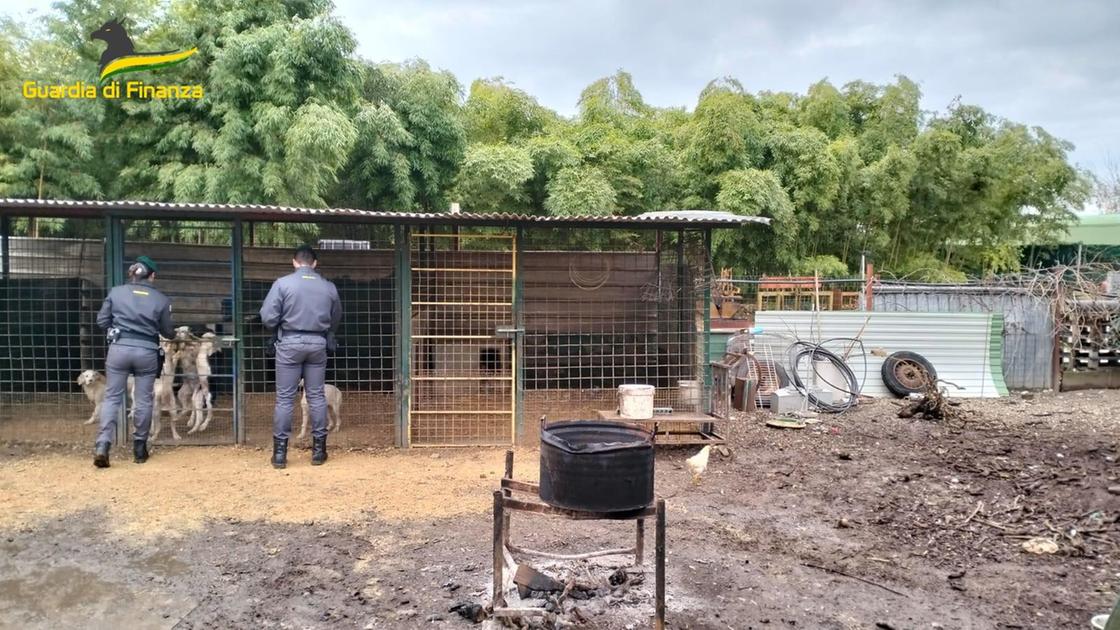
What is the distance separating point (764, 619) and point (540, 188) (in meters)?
13.1

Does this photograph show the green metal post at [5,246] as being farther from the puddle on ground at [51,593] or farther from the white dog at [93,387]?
the puddle on ground at [51,593]

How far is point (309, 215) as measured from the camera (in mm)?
6301

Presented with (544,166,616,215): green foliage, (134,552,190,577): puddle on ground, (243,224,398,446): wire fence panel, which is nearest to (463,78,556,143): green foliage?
(544,166,616,215): green foliage

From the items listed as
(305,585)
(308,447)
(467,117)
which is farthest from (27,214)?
(467,117)

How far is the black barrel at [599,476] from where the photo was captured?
11.0 ft

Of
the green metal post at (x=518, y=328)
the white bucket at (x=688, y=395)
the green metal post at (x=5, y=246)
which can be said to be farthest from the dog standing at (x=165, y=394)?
the white bucket at (x=688, y=395)

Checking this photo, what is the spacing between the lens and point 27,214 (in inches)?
262

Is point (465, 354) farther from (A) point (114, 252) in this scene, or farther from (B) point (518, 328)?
(A) point (114, 252)

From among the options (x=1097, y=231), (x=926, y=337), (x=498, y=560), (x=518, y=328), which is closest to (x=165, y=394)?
(x=518, y=328)

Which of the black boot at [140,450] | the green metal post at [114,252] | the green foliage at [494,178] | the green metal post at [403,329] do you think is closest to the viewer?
the black boot at [140,450]

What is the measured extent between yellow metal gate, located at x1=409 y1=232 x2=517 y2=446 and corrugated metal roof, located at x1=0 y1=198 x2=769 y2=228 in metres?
0.59

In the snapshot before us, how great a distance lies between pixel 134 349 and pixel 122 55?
8669 millimetres

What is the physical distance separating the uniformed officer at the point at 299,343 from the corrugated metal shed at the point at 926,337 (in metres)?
6.82

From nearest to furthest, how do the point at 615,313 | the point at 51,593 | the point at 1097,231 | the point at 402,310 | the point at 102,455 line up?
1. the point at 51,593
2. the point at 102,455
3. the point at 402,310
4. the point at 615,313
5. the point at 1097,231
